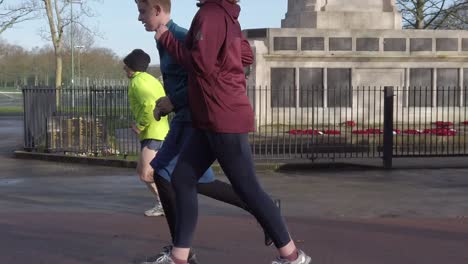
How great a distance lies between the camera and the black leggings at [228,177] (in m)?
4.37

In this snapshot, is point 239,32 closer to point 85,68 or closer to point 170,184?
point 170,184

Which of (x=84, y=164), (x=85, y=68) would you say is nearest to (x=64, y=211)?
(x=84, y=164)

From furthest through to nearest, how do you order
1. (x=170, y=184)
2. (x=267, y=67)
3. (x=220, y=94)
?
(x=267, y=67) → (x=170, y=184) → (x=220, y=94)

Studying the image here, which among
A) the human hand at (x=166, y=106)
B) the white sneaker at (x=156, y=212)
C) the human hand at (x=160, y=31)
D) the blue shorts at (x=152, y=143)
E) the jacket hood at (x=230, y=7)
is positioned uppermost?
the jacket hood at (x=230, y=7)

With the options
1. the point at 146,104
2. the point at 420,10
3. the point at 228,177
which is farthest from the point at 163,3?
the point at 420,10

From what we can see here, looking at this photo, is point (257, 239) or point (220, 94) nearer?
point (220, 94)

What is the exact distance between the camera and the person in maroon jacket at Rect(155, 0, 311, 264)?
423cm

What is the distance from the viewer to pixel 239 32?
4.41m

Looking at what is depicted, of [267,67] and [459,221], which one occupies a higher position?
[267,67]

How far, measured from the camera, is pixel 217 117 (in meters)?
4.28

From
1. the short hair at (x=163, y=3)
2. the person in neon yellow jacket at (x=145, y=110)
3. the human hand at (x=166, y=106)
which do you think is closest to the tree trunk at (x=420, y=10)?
the person in neon yellow jacket at (x=145, y=110)

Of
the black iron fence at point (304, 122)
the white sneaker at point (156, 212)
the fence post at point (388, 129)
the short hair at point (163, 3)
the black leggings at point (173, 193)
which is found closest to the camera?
the short hair at point (163, 3)

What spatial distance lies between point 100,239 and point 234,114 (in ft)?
7.66

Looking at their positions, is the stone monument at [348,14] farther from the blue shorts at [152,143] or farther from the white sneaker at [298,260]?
the white sneaker at [298,260]
